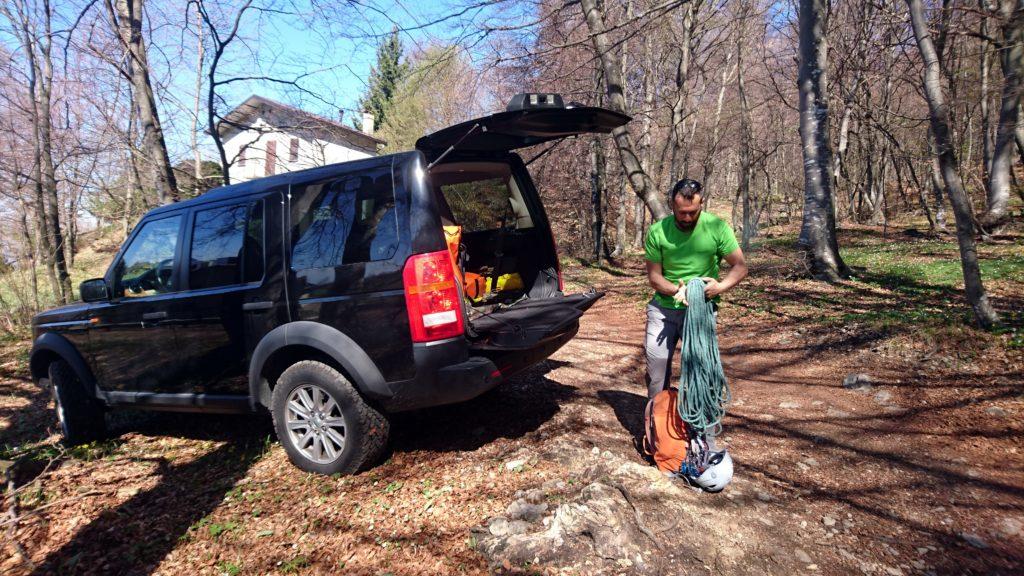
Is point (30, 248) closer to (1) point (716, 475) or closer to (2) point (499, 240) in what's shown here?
(2) point (499, 240)

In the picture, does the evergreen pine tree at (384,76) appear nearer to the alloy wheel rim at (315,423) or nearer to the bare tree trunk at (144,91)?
the bare tree trunk at (144,91)

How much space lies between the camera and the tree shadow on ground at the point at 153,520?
2865 mm

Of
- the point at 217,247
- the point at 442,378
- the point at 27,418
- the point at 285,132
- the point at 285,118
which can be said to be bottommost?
the point at 27,418

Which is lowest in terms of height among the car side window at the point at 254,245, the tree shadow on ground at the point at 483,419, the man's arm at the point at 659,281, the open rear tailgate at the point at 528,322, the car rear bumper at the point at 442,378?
the tree shadow on ground at the point at 483,419

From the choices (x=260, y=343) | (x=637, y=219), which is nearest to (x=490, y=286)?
(x=260, y=343)

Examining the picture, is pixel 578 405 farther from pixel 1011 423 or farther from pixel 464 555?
pixel 1011 423

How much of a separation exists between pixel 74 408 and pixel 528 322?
424 centimetres

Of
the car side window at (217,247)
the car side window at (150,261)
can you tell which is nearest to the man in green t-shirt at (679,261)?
the car side window at (217,247)

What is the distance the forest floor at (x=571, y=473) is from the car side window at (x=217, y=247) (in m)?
1.39

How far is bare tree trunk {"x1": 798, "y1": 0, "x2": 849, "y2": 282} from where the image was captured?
28.2ft

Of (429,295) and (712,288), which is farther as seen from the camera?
(712,288)

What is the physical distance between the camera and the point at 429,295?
120 inches

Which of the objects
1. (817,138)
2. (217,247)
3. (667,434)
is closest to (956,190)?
(817,138)

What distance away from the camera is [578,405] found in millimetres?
4473
